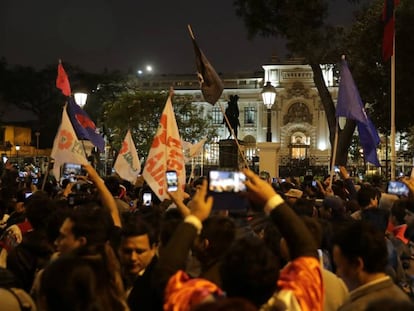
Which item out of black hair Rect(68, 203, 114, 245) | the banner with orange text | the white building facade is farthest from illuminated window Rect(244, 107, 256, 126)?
black hair Rect(68, 203, 114, 245)

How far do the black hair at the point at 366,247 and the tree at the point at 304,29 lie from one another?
70.3 ft

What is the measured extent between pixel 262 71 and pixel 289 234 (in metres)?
72.5

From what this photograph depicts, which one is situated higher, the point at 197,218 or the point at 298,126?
the point at 298,126

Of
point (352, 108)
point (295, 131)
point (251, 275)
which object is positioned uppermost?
point (295, 131)

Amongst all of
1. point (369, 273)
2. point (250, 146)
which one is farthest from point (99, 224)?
point (250, 146)

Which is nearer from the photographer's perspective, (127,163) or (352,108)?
(352,108)

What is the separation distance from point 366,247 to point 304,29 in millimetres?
22498

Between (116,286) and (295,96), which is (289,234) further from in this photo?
(295,96)

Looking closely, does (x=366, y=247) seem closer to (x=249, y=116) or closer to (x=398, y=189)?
(x=398, y=189)

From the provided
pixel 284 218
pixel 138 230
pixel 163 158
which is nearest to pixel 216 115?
pixel 163 158

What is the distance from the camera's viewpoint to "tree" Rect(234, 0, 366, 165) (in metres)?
25.1

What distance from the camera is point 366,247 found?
141 inches

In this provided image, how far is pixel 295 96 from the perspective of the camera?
7094cm

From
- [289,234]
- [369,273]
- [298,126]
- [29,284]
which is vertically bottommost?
[29,284]
